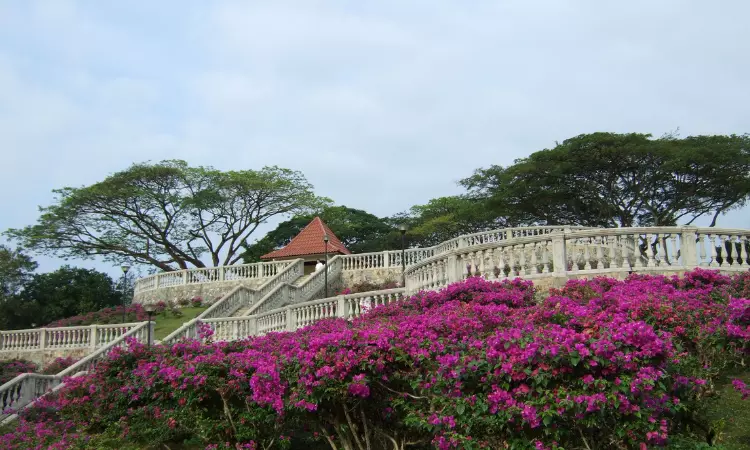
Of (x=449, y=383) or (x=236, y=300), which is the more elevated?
(x=236, y=300)

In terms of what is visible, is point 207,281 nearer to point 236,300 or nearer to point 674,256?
point 236,300

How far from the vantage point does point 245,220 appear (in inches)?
1895

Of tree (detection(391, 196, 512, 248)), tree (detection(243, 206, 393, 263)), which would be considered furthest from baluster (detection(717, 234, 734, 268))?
tree (detection(243, 206, 393, 263))

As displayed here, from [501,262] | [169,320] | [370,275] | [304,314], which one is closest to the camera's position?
[501,262]

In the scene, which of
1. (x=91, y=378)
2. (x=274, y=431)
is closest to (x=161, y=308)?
(x=91, y=378)

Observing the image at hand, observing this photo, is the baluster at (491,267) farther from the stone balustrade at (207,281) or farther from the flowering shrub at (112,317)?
the flowering shrub at (112,317)

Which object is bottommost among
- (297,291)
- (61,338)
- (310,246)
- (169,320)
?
(61,338)

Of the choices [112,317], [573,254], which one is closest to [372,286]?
[112,317]

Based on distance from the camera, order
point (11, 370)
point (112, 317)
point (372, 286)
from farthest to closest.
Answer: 1. point (112, 317)
2. point (372, 286)
3. point (11, 370)

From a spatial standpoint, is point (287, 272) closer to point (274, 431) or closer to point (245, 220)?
point (245, 220)

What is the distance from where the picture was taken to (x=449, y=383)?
6312 mm

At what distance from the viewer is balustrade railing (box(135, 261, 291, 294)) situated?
32562 mm

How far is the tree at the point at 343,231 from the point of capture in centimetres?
5081

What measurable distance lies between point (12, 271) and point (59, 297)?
4.66 m
